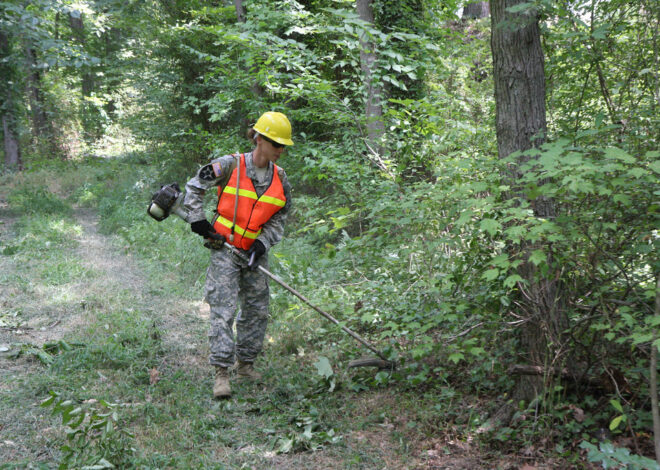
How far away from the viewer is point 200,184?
447 centimetres

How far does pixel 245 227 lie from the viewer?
182 inches

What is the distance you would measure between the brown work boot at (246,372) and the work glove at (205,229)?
125 centimetres

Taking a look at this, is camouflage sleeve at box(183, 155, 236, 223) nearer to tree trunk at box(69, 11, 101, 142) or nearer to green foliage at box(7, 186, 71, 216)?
green foliage at box(7, 186, 71, 216)

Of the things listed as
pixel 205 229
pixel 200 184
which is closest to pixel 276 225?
pixel 205 229

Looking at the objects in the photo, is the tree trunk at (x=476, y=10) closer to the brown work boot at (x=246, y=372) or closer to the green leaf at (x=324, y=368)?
the green leaf at (x=324, y=368)

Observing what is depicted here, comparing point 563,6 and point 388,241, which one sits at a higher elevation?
point 563,6

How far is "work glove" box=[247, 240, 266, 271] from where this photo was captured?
15.1 feet

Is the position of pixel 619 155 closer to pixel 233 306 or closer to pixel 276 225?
pixel 276 225

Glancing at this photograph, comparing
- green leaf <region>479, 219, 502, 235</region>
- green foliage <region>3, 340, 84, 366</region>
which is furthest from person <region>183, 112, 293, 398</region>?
green leaf <region>479, 219, 502, 235</region>

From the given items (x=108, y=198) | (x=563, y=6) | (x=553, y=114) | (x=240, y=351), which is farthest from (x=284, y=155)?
(x=108, y=198)

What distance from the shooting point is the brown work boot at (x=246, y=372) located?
483 cm

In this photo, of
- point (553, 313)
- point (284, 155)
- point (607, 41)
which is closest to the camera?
point (553, 313)

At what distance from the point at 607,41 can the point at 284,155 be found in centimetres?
475

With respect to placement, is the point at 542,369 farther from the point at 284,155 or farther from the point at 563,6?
the point at 284,155
